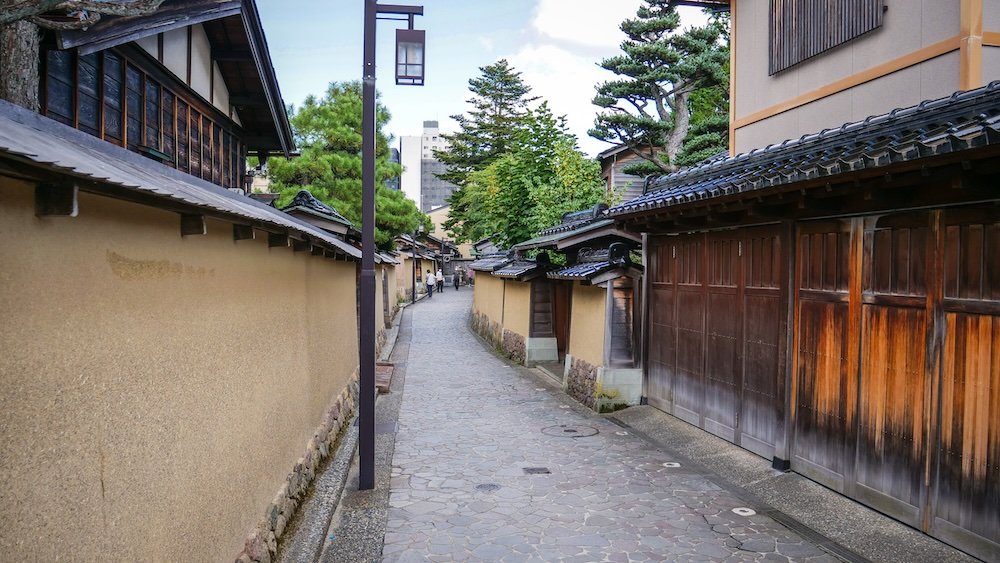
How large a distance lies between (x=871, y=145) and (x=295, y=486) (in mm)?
7859

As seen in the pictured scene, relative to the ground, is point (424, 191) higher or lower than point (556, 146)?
higher

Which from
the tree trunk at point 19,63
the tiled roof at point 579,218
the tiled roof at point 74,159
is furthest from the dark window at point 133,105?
the tiled roof at point 579,218

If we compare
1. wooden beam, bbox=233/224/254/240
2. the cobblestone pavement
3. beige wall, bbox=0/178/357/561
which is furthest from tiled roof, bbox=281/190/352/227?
wooden beam, bbox=233/224/254/240

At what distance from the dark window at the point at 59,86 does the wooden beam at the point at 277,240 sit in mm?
2916

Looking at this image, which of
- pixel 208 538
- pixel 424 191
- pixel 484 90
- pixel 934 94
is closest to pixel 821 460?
pixel 934 94

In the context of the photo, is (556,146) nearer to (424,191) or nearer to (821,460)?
(821,460)

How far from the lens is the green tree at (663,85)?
2819 centimetres

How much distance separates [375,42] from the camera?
9.24 meters

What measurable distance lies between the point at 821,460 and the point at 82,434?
8.37 metres

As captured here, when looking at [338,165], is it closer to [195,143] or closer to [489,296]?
[489,296]

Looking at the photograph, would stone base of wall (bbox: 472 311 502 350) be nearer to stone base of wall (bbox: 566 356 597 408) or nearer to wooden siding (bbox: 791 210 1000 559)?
stone base of wall (bbox: 566 356 597 408)

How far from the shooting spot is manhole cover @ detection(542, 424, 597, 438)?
12609mm

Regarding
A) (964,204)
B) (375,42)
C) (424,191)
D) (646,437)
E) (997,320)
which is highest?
(424,191)

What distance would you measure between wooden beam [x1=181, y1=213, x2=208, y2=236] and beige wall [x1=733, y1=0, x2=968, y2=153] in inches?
384
